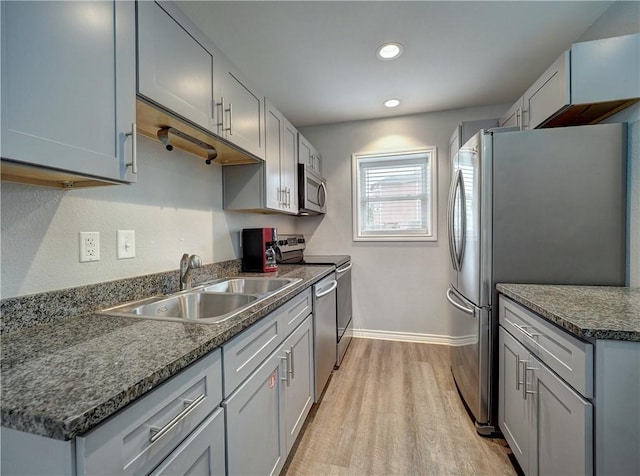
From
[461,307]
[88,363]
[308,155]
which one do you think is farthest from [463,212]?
[88,363]

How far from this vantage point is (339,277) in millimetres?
2588

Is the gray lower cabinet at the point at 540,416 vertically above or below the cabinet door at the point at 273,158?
below

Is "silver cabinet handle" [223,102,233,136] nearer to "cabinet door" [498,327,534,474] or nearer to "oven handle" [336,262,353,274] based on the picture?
"oven handle" [336,262,353,274]

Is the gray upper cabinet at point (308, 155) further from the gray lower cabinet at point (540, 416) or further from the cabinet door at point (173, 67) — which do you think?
the gray lower cabinet at point (540, 416)

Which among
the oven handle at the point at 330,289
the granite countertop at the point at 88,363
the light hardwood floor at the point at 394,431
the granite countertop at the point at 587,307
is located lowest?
the light hardwood floor at the point at 394,431

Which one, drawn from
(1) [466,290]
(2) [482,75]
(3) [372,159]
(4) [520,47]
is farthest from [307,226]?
(4) [520,47]

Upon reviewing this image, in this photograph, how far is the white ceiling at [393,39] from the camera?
1622 millimetres

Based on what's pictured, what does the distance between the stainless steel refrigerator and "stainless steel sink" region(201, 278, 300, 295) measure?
1.15 metres

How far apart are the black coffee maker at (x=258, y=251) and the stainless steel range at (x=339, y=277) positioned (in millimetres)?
243

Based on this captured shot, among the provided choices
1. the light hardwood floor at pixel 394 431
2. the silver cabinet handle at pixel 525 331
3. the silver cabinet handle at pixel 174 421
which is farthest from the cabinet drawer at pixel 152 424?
the silver cabinet handle at pixel 525 331

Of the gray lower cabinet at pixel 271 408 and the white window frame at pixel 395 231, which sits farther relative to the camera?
the white window frame at pixel 395 231

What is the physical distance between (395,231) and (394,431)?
6.55 ft

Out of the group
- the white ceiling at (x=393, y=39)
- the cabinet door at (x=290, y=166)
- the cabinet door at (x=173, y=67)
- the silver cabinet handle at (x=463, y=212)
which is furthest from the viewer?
the cabinet door at (x=290, y=166)

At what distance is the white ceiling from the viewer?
1622mm
